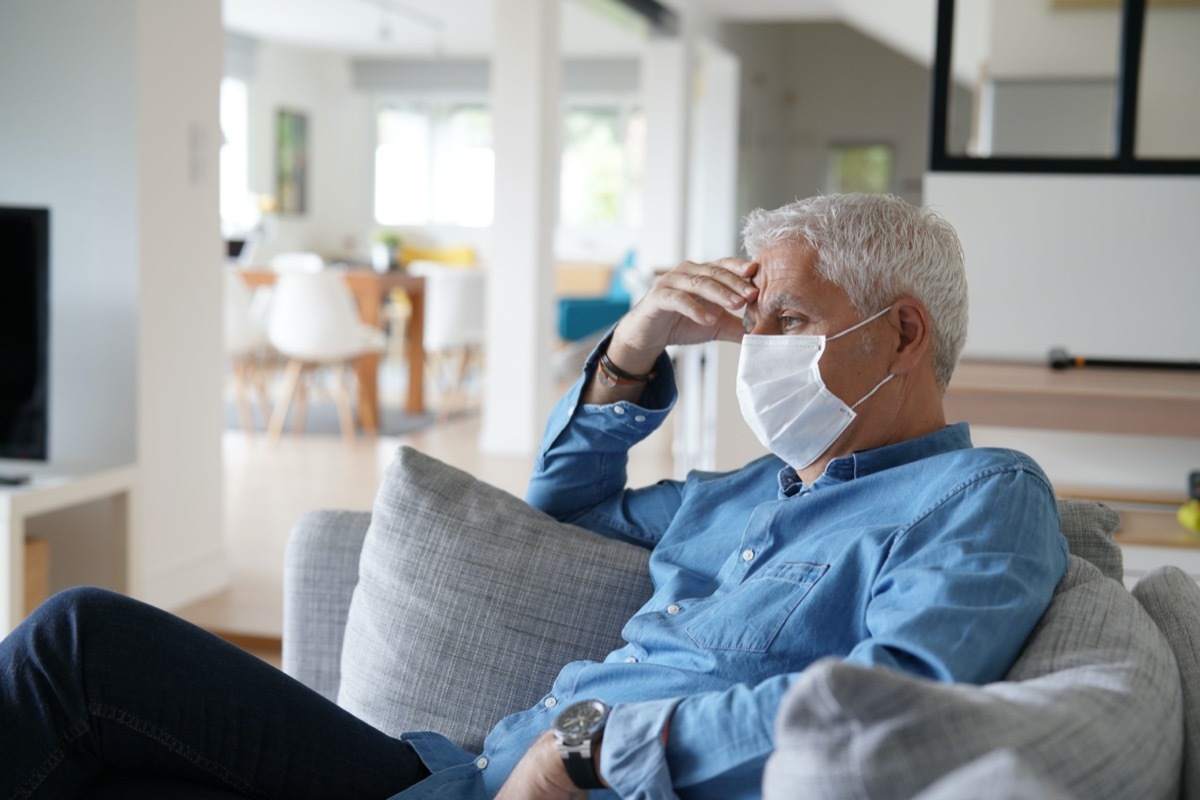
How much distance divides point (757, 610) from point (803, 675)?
15.9 inches

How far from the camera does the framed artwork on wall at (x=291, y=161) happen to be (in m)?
10.9

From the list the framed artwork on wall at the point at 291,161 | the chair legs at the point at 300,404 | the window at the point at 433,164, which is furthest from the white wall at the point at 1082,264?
the window at the point at 433,164

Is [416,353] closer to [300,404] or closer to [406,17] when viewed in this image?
[300,404]

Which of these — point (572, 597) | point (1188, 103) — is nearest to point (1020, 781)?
point (572, 597)

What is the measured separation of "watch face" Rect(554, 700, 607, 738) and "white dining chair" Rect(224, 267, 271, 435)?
518 cm

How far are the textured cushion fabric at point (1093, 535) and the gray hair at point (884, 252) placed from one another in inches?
9.8

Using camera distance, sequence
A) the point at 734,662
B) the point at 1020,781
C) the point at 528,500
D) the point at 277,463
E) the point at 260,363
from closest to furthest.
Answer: the point at 1020,781 < the point at 734,662 < the point at 528,500 < the point at 277,463 < the point at 260,363

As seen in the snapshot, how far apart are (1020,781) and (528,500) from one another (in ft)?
3.64

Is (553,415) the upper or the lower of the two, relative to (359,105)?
lower

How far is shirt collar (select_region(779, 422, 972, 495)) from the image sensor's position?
1.45 m

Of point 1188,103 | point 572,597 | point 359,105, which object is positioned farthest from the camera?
point 359,105

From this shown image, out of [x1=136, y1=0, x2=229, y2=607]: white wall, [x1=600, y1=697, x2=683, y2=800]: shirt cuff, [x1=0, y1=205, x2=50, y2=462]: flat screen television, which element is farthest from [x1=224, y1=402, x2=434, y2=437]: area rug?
[x1=600, y1=697, x2=683, y2=800]: shirt cuff

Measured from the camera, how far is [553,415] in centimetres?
183

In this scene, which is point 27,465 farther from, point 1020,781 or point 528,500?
point 1020,781
